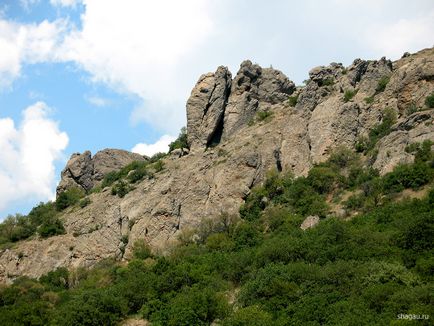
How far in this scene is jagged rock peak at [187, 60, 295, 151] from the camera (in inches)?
3383

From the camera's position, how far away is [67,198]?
A: 91.7 meters

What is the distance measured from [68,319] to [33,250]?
27567 mm

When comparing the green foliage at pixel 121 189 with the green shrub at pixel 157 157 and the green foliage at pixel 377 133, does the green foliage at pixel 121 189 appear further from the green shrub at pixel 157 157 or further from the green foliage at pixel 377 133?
the green foliage at pixel 377 133

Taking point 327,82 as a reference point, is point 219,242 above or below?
below

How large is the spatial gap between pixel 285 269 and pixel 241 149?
2960 centimetres

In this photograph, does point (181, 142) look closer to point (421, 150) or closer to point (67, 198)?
point (67, 198)

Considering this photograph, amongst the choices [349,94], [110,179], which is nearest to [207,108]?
[110,179]

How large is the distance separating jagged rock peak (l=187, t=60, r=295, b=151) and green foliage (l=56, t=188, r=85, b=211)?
66.9 feet

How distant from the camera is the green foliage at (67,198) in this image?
90125 mm

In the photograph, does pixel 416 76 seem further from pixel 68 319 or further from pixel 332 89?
pixel 68 319

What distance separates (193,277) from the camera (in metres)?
57.8

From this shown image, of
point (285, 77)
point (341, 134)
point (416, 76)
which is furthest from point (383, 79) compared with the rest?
point (285, 77)

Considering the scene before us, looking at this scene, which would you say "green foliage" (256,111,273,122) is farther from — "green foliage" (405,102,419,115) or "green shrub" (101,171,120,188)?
"green shrub" (101,171,120,188)

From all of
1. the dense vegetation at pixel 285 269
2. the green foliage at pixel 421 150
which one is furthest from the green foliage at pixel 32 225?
the green foliage at pixel 421 150
